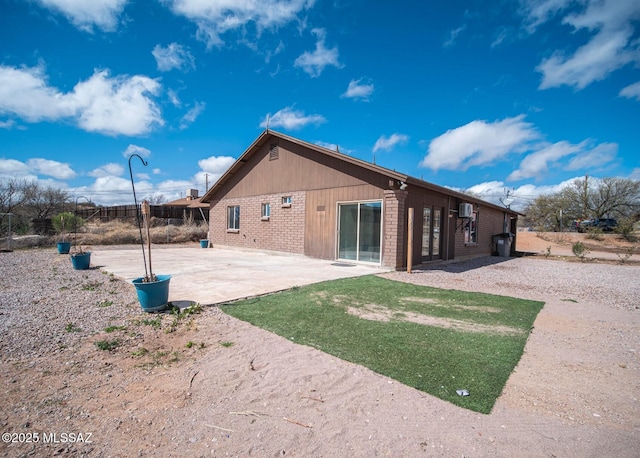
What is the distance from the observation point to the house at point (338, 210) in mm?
9352

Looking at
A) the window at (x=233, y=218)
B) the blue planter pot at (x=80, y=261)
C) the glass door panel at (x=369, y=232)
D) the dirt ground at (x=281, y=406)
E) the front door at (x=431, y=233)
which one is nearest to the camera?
the dirt ground at (x=281, y=406)

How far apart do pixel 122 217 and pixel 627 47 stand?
28.8m

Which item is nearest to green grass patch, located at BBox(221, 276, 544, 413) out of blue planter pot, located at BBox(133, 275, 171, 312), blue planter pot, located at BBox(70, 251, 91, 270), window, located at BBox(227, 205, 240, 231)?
blue planter pot, located at BBox(133, 275, 171, 312)

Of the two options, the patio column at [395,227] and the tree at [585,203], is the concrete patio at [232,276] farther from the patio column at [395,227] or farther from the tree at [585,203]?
the tree at [585,203]

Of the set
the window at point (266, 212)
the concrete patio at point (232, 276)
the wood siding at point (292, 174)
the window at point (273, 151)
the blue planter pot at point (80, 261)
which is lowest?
the concrete patio at point (232, 276)

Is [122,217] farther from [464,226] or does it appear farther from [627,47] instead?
[627,47]

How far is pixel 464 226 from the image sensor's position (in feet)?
42.5

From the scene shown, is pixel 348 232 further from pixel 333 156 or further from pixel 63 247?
pixel 63 247

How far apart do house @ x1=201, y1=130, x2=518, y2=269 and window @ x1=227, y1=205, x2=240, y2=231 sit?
2.0 inches

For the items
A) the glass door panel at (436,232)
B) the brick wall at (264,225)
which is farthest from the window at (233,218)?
the glass door panel at (436,232)

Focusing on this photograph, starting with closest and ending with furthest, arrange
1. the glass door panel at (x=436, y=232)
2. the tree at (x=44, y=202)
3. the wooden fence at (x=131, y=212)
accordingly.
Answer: the glass door panel at (x=436, y=232) < the tree at (x=44, y=202) < the wooden fence at (x=131, y=212)

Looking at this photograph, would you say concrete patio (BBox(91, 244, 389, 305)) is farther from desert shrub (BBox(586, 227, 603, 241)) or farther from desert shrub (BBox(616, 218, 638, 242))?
desert shrub (BBox(586, 227, 603, 241))

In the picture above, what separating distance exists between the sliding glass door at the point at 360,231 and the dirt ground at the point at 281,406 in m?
6.28

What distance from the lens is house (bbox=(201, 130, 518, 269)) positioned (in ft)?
30.7
